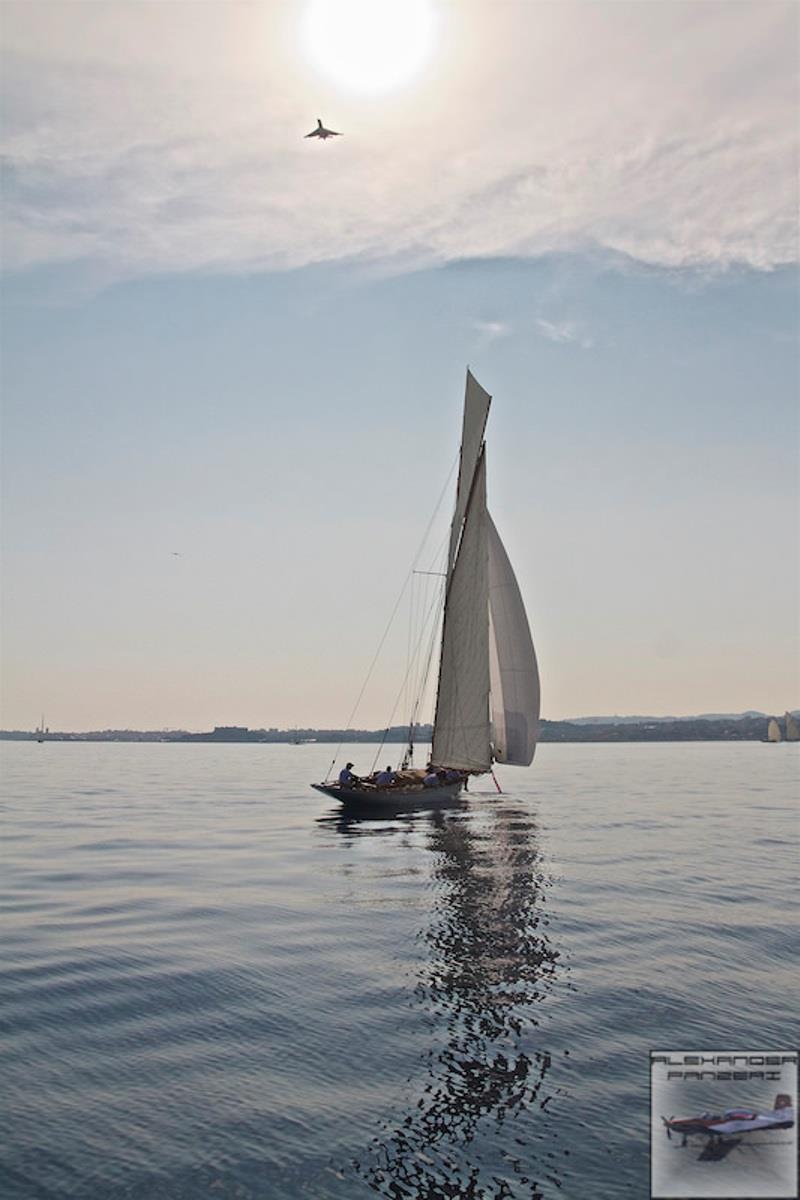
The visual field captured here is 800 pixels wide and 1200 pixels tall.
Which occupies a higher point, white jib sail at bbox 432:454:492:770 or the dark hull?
white jib sail at bbox 432:454:492:770

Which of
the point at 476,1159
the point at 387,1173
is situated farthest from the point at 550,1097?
the point at 387,1173

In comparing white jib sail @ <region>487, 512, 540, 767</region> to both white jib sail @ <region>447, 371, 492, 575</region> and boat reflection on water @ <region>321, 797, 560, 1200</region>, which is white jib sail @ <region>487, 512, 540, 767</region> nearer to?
white jib sail @ <region>447, 371, 492, 575</region>

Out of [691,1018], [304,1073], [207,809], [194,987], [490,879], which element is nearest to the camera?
[304,1073]

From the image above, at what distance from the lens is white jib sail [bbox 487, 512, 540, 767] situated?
77.9 metres

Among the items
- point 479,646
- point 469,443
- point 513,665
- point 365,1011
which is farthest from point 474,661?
point 365,1011

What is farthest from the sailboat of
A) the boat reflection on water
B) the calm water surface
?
the boat reflection on water

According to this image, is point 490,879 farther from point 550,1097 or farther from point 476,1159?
point 476,1159

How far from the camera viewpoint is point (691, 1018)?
18375 mm

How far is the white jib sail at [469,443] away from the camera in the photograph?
71.5 metres

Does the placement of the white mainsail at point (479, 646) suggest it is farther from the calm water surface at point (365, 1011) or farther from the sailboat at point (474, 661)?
the calm water surface at point (365, 1011)

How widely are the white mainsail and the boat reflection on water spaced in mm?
32595

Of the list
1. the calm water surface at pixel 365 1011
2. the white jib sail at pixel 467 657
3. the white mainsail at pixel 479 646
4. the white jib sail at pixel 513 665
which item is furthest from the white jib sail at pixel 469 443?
the calm water surface at pixel 365 1011

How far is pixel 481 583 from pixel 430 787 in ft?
48.3

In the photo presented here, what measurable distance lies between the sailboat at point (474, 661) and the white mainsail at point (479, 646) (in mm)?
72
